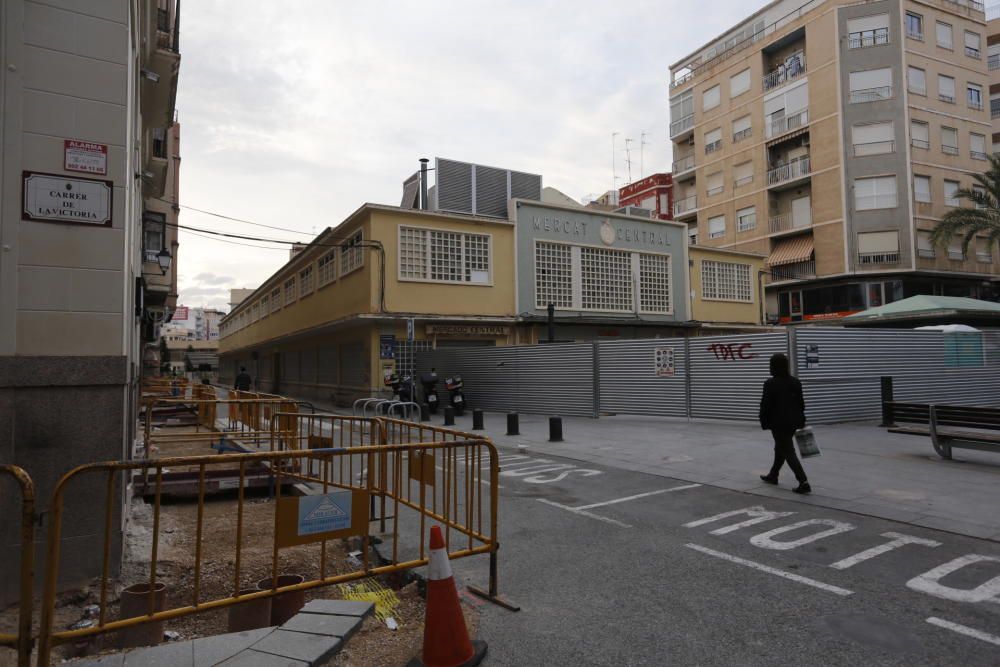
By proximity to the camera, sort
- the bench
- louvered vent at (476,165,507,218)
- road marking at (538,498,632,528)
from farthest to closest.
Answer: louvered vent at (476,165,507,218) → the bench → road marking at (538,498,632,528)

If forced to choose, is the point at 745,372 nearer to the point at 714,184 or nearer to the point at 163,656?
the point at 163,656

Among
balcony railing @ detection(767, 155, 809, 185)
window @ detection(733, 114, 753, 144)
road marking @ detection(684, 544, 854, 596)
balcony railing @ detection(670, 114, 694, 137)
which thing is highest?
balcony railing @ detection(670, 114, 694, 137)

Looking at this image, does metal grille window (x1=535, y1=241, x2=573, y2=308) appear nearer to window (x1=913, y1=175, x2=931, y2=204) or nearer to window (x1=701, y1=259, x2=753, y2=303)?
window (x1=701, y1=259, x2=753, y2=303)

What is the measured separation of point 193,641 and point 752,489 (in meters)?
6.50

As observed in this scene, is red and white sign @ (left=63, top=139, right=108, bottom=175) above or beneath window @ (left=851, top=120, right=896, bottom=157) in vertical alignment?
beneath

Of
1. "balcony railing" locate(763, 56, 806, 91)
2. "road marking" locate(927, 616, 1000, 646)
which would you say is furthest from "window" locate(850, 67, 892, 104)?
"road marking" locate(927, 616, 1000, 646)

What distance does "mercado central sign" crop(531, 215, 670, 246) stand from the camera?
83.2 ft

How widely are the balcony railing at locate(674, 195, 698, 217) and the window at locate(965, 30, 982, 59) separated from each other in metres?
17.9

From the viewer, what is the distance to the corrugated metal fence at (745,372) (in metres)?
13.8

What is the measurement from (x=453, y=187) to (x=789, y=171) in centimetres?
2494

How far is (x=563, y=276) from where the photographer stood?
25.7m

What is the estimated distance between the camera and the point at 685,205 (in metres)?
47.5

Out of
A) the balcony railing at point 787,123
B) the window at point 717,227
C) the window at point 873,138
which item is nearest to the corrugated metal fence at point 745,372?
the window at point 873,138

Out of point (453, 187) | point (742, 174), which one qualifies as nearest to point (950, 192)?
point (742, 174)
